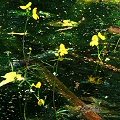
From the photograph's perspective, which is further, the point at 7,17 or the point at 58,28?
the point at 7,17

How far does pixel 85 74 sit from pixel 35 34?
3.06ft

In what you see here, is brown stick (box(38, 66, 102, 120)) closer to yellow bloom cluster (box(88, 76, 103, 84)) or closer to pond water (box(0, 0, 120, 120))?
pond water (box(0, 0, 120, 120))

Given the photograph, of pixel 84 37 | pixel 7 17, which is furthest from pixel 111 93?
pixel 7 17

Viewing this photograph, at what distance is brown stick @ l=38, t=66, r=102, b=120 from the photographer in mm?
1937

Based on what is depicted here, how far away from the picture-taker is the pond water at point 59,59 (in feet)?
6.63

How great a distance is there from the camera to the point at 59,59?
213cm

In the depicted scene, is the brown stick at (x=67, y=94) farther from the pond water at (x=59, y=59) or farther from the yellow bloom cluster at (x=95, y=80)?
the yellow bloom cluster at (x=95, y=80)

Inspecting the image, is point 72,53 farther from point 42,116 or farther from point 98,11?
point 98,11

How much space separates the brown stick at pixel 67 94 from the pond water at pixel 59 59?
2cm

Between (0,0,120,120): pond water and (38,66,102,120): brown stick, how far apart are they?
0.02 meters

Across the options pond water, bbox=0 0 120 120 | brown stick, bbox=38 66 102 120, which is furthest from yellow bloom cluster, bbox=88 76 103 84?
brown stick, bbox=38 66 102 120

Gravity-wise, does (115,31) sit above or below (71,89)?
above

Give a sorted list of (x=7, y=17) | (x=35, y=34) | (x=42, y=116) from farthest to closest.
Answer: (x=7, y=17), (x=35, y=34), (x=42, y=116)

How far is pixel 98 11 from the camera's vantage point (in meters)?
4.47
